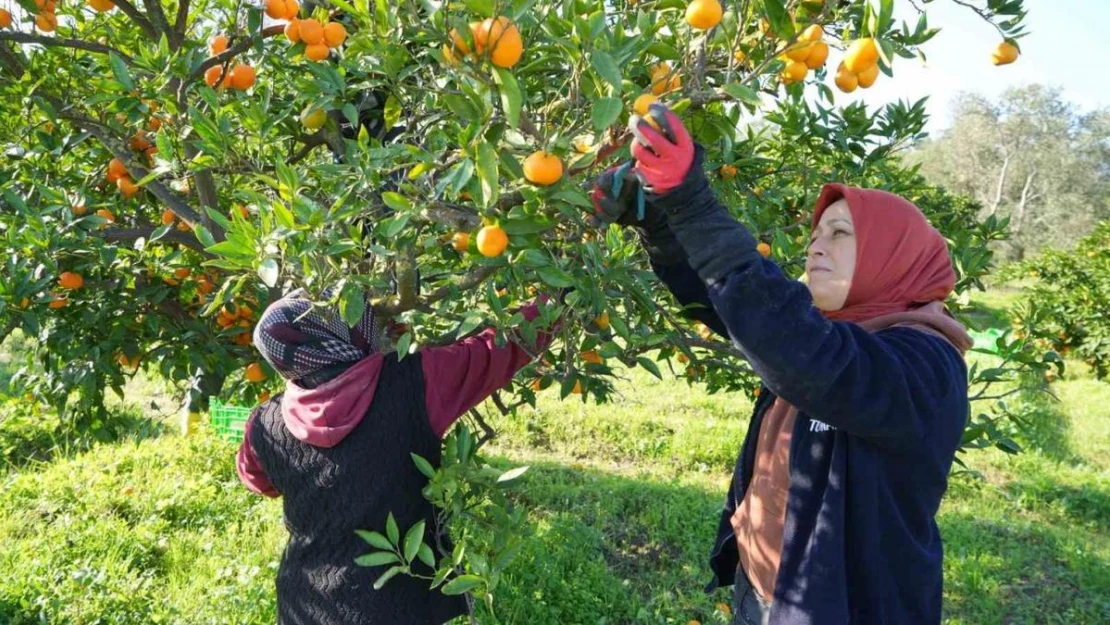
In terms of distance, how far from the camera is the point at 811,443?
56.8 inches

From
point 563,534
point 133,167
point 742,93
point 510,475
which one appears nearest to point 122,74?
point 133,167

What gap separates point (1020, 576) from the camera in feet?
13.1

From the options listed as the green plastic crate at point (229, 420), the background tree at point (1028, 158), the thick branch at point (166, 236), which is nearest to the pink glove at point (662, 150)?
the thick branch at point (166, 236)

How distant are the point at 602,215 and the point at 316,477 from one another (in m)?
0.82

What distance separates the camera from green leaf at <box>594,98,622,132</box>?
103cm

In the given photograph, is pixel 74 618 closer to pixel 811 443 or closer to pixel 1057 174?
pixel 811 443

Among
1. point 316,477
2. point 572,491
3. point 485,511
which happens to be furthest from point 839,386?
point 572,491

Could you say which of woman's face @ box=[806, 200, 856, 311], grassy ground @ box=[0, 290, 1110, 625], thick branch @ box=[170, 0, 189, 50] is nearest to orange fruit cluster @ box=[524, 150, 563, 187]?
woman's face @ box=[806, 200, 856, 311]

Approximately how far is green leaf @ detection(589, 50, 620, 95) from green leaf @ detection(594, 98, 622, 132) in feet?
0.05

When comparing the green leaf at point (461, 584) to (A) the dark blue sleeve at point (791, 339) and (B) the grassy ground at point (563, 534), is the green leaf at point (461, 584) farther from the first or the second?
(B) the grassy ground at point (563, 534)

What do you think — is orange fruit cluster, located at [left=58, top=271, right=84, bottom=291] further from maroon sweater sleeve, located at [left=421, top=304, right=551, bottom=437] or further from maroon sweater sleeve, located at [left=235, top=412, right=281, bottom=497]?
maroon sweater sleeve, located at [left=421, top=304, right=551, bottom=437]

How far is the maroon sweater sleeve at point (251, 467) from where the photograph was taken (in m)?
1.82

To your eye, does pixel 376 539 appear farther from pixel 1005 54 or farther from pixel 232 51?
pixel 1005 54

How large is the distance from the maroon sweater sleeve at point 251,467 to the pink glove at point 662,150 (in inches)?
44.1
